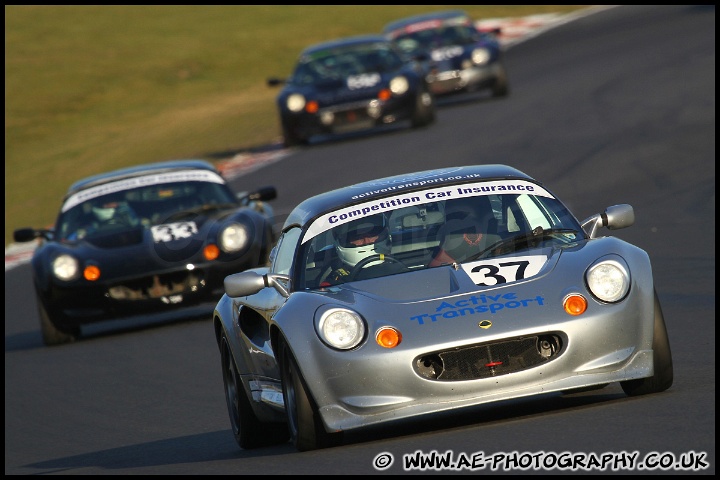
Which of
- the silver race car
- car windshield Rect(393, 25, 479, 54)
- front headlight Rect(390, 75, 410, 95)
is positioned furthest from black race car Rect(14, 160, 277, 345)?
car windshield Rect(393, 25, 479, 54)

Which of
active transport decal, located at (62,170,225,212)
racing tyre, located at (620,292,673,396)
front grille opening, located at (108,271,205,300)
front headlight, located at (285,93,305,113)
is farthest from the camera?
front headlight, located at (285,93,305,113)

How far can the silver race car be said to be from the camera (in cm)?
662

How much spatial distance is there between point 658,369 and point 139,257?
6689 mm

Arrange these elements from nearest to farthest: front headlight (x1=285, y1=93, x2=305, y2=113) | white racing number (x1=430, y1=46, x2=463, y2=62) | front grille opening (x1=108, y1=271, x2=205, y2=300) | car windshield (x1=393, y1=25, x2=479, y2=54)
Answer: front grille opening (x1=108, y1=271, x2=205, y2=300)
front headlight (x1=285, y1=93, x2=305, y2=113)
white racing number (x1=430, y1=46, x2=463, y2=62)
car windshield (x1=393, y1=25, x2=479, y2=54)

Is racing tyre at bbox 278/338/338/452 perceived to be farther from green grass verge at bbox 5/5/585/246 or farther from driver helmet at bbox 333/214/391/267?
green grass verge at bbox 5/5/585/246

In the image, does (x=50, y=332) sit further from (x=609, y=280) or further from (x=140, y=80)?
(x=140, y=80)

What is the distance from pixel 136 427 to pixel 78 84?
31490mm

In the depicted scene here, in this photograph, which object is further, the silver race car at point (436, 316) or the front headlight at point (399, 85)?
the front headlight at point (399, 85)

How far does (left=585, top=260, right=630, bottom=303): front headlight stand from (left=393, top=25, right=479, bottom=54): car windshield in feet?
60.9

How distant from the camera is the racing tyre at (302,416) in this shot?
6746mm

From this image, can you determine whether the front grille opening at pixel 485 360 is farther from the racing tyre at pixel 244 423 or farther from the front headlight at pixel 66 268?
the front headlight at pixel 66 268

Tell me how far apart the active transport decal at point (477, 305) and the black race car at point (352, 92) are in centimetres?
1517

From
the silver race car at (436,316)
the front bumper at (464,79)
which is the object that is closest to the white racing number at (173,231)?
the silver race car at (436,316)

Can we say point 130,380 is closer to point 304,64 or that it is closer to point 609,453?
point 609,453
